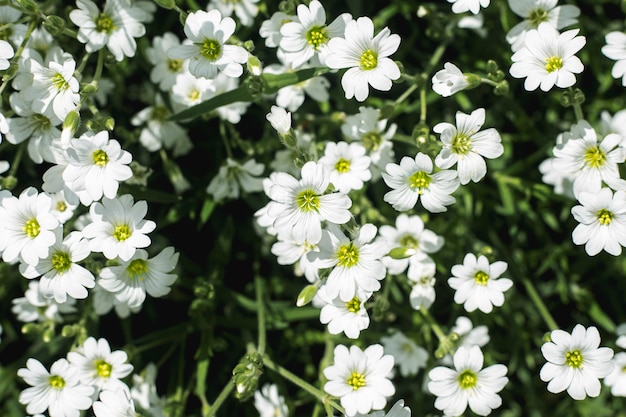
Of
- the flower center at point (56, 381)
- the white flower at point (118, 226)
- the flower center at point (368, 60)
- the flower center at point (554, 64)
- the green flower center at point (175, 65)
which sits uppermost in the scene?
the flower center at point (368, 60)

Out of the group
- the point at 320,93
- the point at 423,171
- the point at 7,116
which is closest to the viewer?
the point at 423,171

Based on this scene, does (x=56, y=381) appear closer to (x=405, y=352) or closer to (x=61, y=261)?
(x=61, y=261)

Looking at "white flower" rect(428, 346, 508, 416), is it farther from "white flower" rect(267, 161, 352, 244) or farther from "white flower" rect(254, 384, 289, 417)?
"white flower" rect(267, 161, 352, 244)

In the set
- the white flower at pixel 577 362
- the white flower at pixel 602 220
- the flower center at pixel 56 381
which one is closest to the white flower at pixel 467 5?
the white flower at pixel 602 220

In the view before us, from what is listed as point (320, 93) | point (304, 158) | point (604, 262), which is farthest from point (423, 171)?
point (604, 262)

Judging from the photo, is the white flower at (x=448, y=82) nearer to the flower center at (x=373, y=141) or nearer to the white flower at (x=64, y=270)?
the flower center at (x=373, y=141)

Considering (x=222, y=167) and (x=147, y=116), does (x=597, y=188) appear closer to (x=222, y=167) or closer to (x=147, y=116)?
(x=222, y=167)
